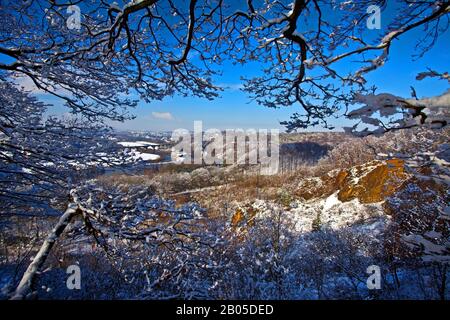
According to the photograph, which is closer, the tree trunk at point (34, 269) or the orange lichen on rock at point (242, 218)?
the tree trunk at point (34, 269)

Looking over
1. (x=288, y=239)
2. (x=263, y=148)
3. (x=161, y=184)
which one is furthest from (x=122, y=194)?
(x=263, y=148)

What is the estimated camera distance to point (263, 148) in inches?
1901

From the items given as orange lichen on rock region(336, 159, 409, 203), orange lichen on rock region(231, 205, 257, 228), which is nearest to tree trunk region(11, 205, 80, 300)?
orange lichen on rock region(231, 205, 257, 228)

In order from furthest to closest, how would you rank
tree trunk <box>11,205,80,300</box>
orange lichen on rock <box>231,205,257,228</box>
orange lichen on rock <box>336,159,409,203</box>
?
orange lichen on rock <box>336,159,409,203</box> < orange lichen on rock <box>231,205,257,228</box> < tree trunk <box>11,205,80,300</box>

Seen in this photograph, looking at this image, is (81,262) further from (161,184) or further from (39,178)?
(161,184)

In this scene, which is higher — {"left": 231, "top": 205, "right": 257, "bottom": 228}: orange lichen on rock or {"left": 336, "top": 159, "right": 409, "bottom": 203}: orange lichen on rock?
{"left": 336, "top": 159, "right": 409, "bottom": 203}: orange lichen on rock

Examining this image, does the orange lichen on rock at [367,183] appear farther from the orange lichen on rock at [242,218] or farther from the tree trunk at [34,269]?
the tree trunk at [34,269]

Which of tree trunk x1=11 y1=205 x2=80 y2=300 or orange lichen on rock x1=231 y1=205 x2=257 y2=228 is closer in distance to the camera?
tree trunk x1=11 y1=205 x2=80 y2=300

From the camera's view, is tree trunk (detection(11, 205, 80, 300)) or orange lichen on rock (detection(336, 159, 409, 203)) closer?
tree trunk (detection(11, 205, 80, 300))

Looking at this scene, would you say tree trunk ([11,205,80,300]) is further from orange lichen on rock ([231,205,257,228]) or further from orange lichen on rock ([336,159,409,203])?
orange lichen on rock ([336,159,409,203])

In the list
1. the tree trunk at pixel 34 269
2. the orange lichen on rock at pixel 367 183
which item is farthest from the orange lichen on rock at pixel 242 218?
the orange lichen on rock at pixel 367 183

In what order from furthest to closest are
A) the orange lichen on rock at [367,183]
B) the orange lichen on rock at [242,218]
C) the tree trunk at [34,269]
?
the orange lichen on rock at [367,183], the orange lichen on rock at [242,218], the tree trunk at [34,269]

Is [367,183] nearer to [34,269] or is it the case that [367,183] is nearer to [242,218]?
[242,218]

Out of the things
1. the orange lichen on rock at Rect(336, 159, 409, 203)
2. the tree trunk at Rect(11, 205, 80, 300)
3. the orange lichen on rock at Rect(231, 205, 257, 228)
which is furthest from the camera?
the orange lichen on rock at Rect(336, 159, 409, 203)
